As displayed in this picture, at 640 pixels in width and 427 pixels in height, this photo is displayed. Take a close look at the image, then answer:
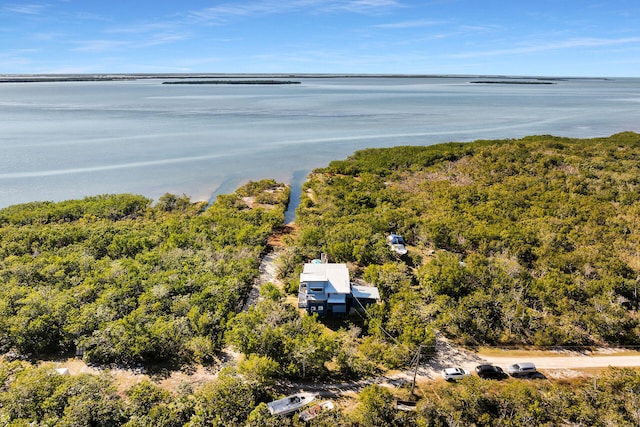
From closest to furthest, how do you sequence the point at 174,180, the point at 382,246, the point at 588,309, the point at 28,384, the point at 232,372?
the point at 28,384
the point at 232,372
the point at 588,309
the point at 382,246
the point at 174,180

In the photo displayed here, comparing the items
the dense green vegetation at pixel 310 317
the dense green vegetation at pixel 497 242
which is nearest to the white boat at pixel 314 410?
the dense green vegetation at pixel 310 317

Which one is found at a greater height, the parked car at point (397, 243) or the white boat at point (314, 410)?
the parked car at point (397, 243)

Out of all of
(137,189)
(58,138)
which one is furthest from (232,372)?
(58,138)

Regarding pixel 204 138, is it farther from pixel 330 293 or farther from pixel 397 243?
pixel 330 293

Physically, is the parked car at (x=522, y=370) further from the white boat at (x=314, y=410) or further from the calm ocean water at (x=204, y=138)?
the calm ocean water at (x=204, y=138)

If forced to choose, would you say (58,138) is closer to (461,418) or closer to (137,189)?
(137,189)
